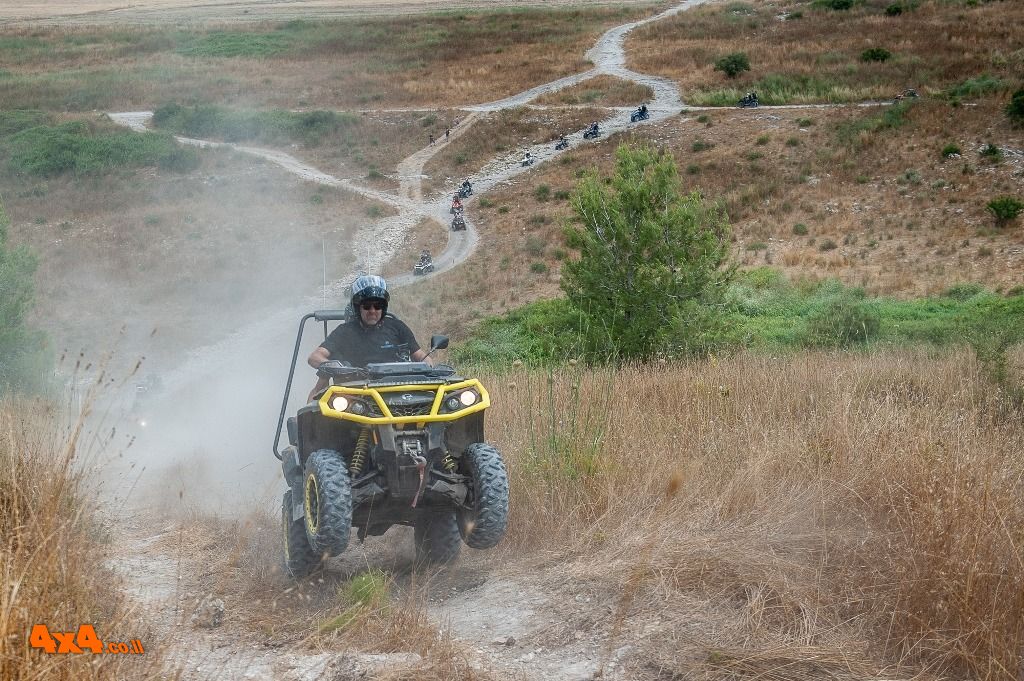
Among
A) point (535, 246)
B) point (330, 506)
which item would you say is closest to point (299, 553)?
point (330, 506)

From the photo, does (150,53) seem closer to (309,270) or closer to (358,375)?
(309,270)

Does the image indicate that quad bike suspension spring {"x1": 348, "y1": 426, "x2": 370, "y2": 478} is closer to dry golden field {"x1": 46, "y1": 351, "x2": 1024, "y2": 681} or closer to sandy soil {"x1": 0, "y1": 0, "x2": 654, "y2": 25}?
dry golden field {"x1": 46, "y1": 351, "x2": 1024, "y2": 681}

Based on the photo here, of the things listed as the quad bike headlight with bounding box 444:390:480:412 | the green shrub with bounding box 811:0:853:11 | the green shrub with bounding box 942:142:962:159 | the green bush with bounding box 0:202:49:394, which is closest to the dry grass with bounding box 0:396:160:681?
the quad bike headlight with bounding box 444:390:480:412

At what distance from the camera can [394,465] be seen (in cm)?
592

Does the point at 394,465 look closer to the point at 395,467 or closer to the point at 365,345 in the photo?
the point at 395,467

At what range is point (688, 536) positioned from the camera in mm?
5957

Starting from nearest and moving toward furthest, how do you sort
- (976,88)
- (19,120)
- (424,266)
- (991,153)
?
(424,266), (991,153), (976,88), (19,120)

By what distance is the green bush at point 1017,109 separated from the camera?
4809 centimetres

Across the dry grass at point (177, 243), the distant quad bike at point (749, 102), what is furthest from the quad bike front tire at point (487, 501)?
the distant quad bike at point (749, 102)

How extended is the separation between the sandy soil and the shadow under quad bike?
264 ft

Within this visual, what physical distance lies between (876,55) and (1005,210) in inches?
1068

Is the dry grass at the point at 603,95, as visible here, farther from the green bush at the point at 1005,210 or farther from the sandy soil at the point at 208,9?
the sandy soil at the point at 208,9

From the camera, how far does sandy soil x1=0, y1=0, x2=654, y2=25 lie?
258 ft

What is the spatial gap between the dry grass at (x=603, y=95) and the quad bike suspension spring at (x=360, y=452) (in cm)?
5766
